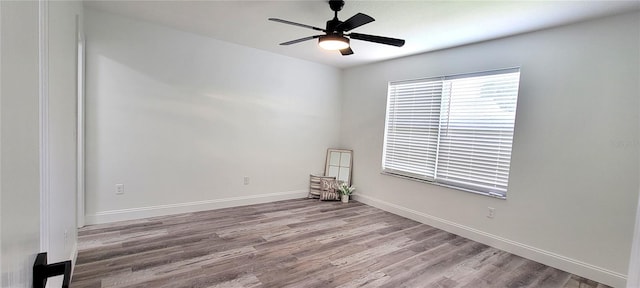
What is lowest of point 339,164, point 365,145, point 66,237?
point 66,237

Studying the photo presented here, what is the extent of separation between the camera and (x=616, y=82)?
263cm

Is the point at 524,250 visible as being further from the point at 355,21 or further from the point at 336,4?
the point at 336,4

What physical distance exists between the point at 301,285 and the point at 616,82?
3450 millimetres

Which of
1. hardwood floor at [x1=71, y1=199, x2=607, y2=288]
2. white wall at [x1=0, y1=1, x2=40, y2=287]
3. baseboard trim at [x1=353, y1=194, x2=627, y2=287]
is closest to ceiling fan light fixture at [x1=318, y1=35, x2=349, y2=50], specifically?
hardwood floor at [x1=71, y1=199, x2=607, y2=288]

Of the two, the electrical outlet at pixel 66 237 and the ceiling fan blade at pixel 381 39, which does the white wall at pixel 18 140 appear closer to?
the electrical outlet at pixel 66 237

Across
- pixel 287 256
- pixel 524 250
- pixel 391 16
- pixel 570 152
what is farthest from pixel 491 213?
pixel 391 16

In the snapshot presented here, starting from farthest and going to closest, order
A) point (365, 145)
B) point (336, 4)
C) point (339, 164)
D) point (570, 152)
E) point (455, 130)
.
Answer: point (339, 164) < point (365, 145) < point (455, 130) < point (570, 152) < point (336, 4)

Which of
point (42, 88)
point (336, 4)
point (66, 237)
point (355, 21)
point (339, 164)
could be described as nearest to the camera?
point (42, 88)

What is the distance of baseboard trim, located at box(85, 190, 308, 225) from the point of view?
3477 millimetres

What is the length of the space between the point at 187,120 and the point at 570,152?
15.1 feet

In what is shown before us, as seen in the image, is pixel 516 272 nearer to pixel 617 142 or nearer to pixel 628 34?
pixel 617 142

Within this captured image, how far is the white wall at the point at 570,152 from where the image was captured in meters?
2.59

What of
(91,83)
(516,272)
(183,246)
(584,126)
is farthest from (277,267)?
(584,126)

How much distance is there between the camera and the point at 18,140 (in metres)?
0.47
